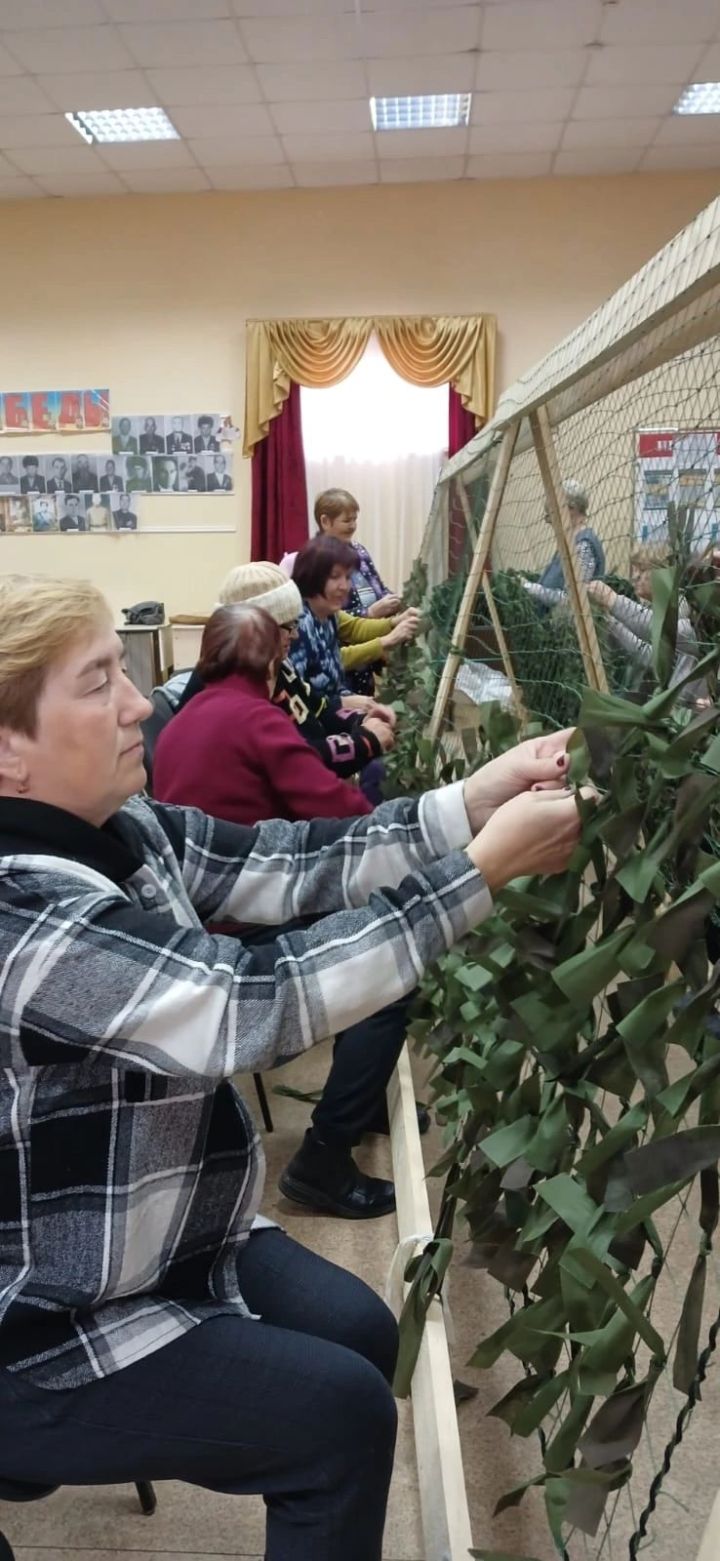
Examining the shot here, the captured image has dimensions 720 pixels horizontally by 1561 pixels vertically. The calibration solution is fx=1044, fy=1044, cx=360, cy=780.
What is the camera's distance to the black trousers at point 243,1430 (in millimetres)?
881

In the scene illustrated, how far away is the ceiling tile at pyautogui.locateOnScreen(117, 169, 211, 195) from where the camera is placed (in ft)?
20.7

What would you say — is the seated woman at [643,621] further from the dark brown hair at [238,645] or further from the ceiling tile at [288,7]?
the ceiling tile at [288,7]

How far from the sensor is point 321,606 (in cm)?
320

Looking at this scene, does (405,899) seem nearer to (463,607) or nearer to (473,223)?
(463,607)

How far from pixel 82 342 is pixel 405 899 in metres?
7.04

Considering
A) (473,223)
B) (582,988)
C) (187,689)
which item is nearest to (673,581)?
(582,988)

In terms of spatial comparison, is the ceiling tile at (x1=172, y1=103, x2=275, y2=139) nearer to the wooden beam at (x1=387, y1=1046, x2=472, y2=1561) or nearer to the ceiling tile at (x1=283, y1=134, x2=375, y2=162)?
the ceiling tile at (x1=283, y1=134, x2=375, y2=162)

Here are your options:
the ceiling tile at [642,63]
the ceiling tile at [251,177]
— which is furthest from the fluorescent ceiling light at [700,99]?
the ceiling tile at [251,177]

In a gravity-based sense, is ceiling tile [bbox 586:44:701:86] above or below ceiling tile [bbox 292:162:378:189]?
above

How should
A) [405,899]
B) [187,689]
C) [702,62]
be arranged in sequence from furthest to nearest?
[702,62] → [187,689] → [405,899]

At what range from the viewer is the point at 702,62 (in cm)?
498

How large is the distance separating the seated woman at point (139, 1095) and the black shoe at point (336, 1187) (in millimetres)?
1002

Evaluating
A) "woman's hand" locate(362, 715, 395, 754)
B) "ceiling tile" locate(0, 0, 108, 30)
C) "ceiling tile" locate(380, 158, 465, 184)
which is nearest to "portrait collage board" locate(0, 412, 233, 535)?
"ceiling tile" locate(380, 158, 465, 184)

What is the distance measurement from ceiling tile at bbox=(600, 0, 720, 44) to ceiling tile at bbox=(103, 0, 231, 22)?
169cm
